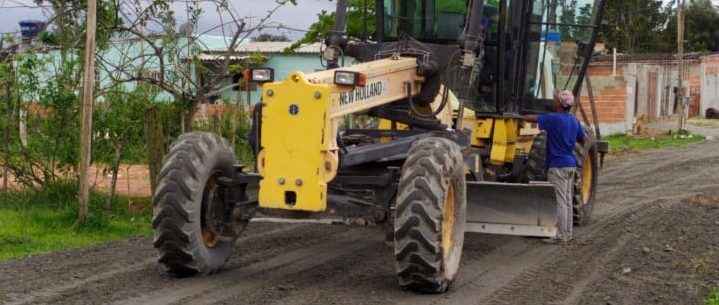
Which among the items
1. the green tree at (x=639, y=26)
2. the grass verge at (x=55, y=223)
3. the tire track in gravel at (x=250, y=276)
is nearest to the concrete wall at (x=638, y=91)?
the green tree at (x=639, y=26)

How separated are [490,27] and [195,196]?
4576 millimetres

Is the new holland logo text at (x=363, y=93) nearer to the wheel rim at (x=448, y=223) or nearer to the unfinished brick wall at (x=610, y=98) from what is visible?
the wheel rim at (x=448, y=223)

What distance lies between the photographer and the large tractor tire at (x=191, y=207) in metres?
8.87

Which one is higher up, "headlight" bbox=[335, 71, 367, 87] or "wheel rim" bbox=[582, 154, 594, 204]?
"headlight" bbox=[335, 71, 367, 87]

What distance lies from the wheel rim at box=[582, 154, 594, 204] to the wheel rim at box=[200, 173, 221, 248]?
6.04 metres

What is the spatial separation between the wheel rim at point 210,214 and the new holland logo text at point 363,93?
4.55 ft

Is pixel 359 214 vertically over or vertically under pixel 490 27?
under

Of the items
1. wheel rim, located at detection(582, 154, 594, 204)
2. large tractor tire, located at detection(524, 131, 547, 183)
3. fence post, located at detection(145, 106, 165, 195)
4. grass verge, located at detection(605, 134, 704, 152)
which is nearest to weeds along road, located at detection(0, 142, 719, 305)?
wheel rim, located at detection(582, 154, 594, 204)

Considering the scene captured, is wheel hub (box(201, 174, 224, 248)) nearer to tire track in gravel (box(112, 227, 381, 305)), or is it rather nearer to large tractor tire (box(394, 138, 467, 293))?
tire track in gravel (box(112, 227, 381, 305))

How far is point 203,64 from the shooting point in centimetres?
1405

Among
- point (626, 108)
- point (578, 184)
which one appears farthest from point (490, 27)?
point (626, 108)

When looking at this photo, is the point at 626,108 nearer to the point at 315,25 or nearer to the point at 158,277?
the point at 315,25

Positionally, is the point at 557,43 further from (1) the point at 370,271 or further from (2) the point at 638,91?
(2) the point at 638,91

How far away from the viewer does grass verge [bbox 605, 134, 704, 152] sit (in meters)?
27.7
